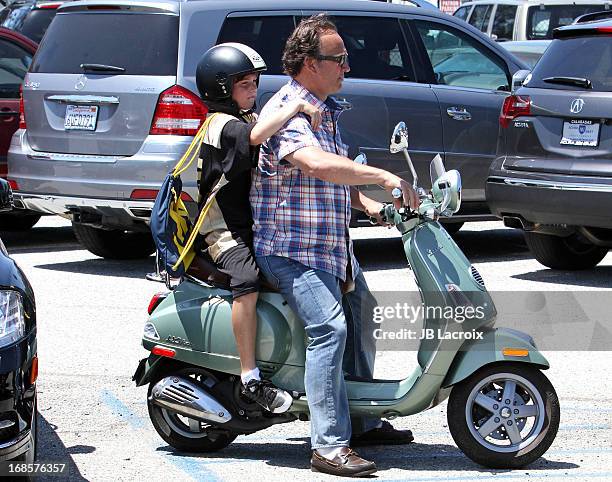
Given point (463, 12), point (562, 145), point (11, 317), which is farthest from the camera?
point (463, 12)

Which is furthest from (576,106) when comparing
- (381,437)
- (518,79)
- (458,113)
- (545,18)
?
(545,18)

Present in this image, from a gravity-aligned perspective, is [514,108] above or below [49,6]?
above

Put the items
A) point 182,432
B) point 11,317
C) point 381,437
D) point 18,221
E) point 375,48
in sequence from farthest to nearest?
point 18,221 → point 375,48 → point 381,437 → point 182,432 → point 11,317

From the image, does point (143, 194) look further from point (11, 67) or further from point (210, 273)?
point (210, 273)

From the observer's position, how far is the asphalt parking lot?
539cm

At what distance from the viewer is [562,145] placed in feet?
30.5

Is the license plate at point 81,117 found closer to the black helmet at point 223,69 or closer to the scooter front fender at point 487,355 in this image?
the black helmet at point 223,69

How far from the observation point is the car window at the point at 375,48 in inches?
405

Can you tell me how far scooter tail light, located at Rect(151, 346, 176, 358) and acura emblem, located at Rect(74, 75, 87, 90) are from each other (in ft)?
15.2

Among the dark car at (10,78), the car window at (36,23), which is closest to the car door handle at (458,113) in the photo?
the dark car at (10,78)

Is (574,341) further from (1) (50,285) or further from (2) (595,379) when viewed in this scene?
(1) (50,285)

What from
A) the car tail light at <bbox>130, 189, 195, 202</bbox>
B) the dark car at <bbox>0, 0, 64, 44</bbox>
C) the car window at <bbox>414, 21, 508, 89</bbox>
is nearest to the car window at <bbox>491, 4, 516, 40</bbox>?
the dark car at <bbox>0, 0, 64, 44</bbox>

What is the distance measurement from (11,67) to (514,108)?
4620 millimetres

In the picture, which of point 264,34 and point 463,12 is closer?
point 264,34
